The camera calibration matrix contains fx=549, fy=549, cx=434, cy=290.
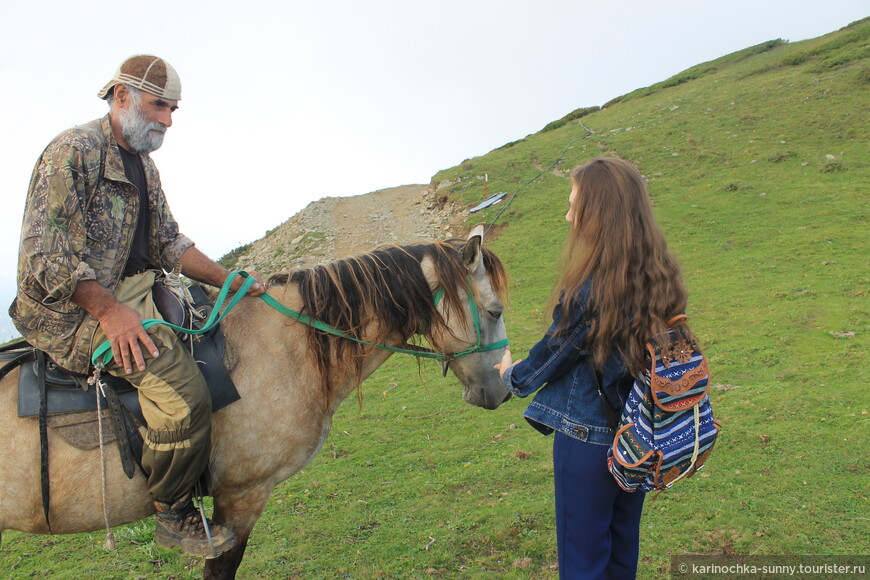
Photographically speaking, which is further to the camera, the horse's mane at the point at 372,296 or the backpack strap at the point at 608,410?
the horse's mane at the point at 372,296

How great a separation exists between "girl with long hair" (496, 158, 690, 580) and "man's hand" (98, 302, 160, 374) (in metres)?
1.67

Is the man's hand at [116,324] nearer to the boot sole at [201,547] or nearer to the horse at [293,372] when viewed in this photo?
the horse at [293,372]

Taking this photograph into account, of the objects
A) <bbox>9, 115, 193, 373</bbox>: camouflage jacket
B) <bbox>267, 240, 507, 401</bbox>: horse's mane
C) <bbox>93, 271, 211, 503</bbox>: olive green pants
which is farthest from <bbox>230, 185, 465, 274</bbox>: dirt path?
<bbox>93, 271, 211, 503</bbox>: olive green pants

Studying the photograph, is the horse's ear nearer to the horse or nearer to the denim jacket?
the horse

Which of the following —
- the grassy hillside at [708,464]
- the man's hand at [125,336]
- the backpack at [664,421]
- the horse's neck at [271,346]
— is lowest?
the grassy hillside at [708,464]

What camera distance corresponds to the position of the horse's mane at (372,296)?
3014 millimetres

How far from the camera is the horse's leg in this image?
2.89 m

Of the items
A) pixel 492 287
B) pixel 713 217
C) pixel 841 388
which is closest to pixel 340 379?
pixel 492 287

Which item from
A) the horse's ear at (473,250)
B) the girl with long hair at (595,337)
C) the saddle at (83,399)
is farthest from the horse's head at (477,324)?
the saddle at (83,399)

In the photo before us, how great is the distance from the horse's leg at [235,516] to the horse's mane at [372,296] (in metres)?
0.65

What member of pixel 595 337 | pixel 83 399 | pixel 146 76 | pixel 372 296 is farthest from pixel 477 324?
pixel 146 76

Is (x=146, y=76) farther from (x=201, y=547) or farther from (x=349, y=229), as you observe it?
(x=349, y=229)

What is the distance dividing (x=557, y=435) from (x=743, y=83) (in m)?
32.8

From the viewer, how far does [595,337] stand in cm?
225
